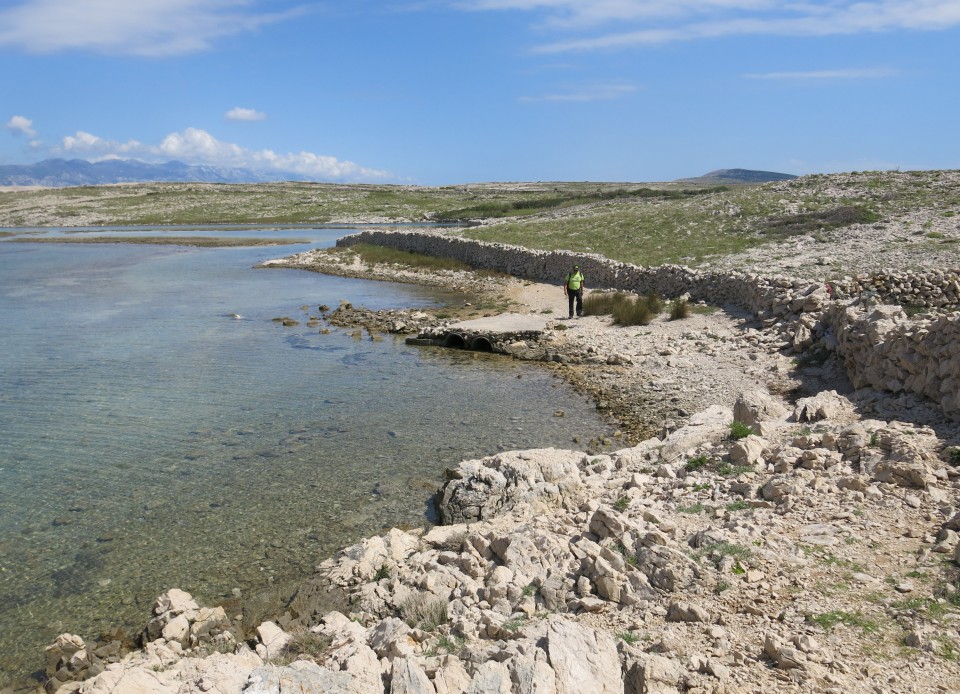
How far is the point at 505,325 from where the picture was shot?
76.5 feet

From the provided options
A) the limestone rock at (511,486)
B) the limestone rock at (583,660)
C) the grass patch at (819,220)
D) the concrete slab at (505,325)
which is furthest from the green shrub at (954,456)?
the grass patch at (819,220)

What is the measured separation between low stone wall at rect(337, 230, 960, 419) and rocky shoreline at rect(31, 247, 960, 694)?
667mm

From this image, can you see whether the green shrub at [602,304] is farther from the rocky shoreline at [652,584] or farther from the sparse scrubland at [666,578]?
the rocky shoreline at [652,584]

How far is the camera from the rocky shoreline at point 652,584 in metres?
5.66

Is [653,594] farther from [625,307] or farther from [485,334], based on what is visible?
[625,307]

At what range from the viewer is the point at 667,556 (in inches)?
285

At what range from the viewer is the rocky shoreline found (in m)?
5.66

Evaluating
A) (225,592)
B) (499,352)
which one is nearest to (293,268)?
(499,352)

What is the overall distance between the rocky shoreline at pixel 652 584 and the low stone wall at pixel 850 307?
26.3 inches

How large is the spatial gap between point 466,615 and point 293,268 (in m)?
44.6

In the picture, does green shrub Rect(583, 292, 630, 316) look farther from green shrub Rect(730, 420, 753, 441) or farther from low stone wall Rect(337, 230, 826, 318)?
green shrub Rect(730, 420, 753, 441)

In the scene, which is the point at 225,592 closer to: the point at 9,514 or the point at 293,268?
the point at 9,514

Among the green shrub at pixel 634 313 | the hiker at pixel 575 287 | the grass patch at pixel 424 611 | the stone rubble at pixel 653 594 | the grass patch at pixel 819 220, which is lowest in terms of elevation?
the grass patch at pixel 424 611

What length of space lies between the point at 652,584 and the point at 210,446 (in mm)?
9829
